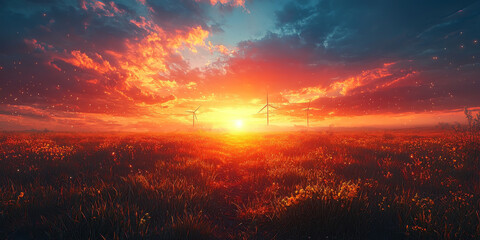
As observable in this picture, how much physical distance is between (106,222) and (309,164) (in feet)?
24.7

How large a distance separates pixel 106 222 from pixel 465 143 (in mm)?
14985

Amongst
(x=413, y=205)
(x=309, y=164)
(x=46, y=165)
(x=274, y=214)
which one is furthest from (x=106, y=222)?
(x=309, y=164)

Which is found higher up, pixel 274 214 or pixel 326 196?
pixel 326 196

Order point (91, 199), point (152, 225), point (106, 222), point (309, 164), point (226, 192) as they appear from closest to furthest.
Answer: point (106, 222) → point (152, 225) → point (91, 199) → point (226, 192) → point (309, 164)

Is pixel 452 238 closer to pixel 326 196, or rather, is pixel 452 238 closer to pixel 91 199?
pixel 326 196

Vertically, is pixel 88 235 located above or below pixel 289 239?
above

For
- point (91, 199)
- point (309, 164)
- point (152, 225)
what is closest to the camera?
point (152, 225)

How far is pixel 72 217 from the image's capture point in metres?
3.09

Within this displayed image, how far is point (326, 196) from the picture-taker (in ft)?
11.2

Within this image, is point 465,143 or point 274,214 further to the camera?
point 465,143

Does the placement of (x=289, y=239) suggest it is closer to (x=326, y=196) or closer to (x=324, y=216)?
(x=324, y=216)

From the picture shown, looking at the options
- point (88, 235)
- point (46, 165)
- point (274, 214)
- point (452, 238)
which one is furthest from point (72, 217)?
point (46, 165)

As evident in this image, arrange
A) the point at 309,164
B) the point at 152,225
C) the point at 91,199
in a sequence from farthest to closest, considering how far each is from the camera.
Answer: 1. the point at 309,164
2. the point at 91,199
3. the point at 152,225

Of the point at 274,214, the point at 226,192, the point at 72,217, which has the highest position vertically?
the point at 72,217
